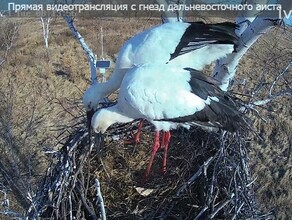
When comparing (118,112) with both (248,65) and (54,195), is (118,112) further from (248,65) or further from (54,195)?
(248,65)

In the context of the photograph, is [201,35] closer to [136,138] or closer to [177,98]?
[177,98]

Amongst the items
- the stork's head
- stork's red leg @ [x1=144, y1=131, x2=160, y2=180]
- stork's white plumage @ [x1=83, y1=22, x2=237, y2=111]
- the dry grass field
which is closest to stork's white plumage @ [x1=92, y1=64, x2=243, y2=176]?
the stork's head

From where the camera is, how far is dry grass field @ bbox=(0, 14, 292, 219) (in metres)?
3.07

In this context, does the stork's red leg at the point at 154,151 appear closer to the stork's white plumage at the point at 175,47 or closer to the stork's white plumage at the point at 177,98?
the stork's white plumage at the point at 177,98

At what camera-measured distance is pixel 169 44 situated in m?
2.89

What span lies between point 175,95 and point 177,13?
0.81 metres

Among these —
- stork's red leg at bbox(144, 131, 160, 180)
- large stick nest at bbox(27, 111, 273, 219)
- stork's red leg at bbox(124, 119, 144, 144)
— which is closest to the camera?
large stick nest at bbox(27, 111, 273, 219)

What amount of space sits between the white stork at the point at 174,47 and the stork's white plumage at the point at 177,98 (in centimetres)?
13

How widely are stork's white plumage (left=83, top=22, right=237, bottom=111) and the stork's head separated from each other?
0.20 m

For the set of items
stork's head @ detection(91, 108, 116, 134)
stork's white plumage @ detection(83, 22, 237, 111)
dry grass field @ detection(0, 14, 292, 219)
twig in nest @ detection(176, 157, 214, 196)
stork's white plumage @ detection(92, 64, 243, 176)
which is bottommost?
dry grass field @ detection(0, 14, 292, 219)

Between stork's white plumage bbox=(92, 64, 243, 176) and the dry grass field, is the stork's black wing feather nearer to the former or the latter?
Result: stork's white plumage bbox=(92, 64, 243, 176)

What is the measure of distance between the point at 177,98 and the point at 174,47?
353 millimetres

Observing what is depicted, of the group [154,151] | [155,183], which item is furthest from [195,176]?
[154,151]

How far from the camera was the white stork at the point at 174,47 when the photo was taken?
9.36 ft
